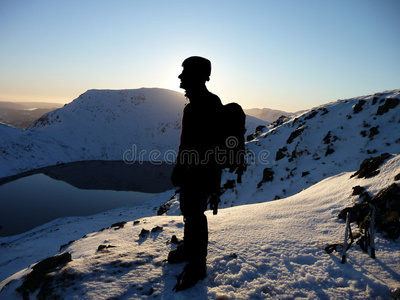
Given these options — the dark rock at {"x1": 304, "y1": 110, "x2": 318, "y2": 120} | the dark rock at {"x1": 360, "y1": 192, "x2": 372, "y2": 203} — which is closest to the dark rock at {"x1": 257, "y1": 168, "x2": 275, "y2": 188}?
the dark rock at {"x1": 304, "y1": 110, "x2": 318, "y2": 120}

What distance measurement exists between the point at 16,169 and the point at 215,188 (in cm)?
4364

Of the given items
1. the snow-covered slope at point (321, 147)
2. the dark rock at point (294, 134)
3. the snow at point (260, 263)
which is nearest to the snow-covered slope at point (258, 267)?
the snow at point (260, 263)

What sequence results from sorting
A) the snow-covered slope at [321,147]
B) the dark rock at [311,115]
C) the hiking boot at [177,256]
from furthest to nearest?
the dark rock at [311,115] < the snow-covered slope at [321,147] < the hiking boot at [177,256]

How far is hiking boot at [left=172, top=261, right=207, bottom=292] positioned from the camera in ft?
8.00

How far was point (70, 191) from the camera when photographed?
25.8 meters

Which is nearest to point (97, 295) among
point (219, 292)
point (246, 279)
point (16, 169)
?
point (219, 292)

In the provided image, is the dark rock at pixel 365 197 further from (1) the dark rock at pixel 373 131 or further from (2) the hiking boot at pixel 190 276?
(1) the dark rock at pixel 373 131

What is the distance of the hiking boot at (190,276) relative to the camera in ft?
8.00

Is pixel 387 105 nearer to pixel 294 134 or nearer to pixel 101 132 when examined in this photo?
pixel 294 134

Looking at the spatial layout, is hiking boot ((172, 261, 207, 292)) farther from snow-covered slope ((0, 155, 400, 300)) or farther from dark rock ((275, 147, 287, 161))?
dark rock ((275, 147, 287, 161))

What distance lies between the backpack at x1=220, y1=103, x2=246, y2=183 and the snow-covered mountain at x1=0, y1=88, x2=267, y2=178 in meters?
43.4

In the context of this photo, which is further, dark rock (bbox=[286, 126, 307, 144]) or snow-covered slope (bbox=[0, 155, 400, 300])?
dark rock (bbox=[286, 126, 307, 144])

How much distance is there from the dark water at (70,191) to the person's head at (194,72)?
2150 cm

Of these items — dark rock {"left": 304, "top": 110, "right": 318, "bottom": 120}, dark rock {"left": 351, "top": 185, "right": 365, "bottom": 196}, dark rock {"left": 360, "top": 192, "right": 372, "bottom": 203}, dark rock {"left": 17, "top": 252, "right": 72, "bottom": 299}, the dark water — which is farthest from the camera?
the dark water
